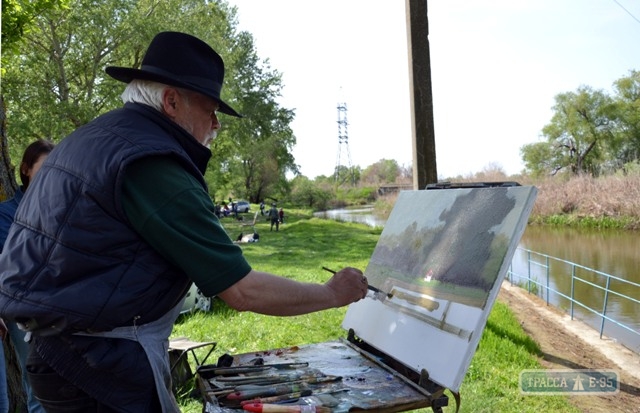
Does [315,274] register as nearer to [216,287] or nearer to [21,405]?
[21,405]

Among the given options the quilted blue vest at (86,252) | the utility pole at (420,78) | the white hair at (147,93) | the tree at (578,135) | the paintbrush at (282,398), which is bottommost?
the paintbrush at (282,398)

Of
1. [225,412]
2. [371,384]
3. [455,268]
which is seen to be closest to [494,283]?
[455,268]

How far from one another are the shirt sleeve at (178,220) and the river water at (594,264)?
803cm

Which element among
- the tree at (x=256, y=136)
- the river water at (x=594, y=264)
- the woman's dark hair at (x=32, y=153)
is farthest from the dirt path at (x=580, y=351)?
the tree at (x=256, y=136)

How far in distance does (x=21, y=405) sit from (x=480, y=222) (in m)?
3.37

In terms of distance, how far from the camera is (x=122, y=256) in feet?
5.41

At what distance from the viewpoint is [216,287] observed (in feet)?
5.61

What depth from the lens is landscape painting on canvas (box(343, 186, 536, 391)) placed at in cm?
240

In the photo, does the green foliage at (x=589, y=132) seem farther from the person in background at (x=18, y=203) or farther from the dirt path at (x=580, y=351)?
the person in background at (x=18, y=203)

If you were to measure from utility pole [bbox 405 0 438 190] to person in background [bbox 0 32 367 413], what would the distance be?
327 cm

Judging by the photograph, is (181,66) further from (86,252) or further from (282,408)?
(282,408)

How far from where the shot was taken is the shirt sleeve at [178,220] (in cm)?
163

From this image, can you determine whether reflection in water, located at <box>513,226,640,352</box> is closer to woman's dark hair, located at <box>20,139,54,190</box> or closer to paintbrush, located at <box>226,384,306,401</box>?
paintbrush, located at <box>226,384,306,401</box>

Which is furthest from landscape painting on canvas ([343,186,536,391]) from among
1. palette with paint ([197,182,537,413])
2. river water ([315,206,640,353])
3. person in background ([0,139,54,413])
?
river water ([315,206,640,353])
